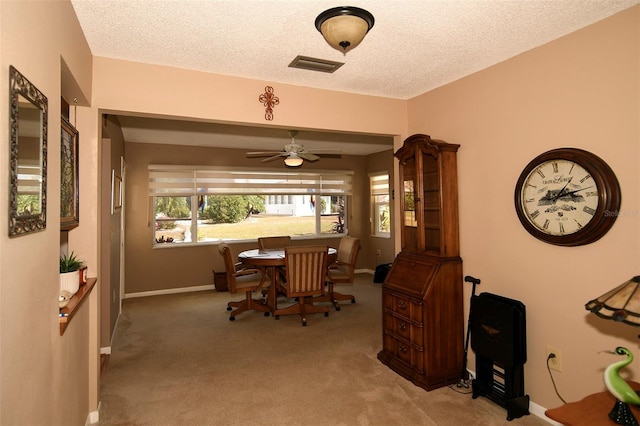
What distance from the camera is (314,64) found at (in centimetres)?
270

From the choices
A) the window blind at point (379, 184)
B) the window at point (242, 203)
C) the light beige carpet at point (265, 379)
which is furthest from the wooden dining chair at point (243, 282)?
the window blind at point (379, 184)

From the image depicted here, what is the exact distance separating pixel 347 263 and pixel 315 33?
11.4 ft

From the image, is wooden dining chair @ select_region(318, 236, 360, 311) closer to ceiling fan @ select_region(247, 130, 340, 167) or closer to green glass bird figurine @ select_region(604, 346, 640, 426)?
ceiling fan @ select_region(247, 130, 340, 167)

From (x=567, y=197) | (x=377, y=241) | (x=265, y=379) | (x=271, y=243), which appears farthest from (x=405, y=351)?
(x=377, y=241)

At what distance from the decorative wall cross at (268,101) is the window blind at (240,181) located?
3.56 m

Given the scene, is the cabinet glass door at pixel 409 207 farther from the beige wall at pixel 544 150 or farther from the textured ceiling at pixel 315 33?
the textured ceiling at pixel 315 33

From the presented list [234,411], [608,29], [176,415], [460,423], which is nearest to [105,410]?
[176,415]

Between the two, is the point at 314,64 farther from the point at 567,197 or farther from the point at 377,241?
the point at 377,241

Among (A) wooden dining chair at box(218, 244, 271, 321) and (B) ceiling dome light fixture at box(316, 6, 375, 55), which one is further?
(A) wooden dining chair at box(218, 244, 271, 321)

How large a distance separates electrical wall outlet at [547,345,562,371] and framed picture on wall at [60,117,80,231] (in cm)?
305

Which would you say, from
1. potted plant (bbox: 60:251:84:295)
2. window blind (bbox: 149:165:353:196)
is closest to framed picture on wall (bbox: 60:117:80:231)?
potted plant (bbox: 60:251:84:295)

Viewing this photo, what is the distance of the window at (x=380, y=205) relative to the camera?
23.3 ft

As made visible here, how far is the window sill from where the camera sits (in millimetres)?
1744

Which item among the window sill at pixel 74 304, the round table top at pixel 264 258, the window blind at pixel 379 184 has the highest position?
the window blind at pixel 379 184
